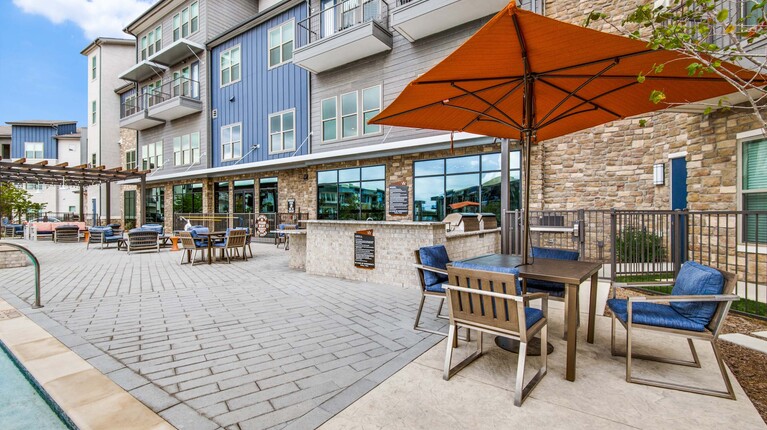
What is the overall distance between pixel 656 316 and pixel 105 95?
32.5 metres

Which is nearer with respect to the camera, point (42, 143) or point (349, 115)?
point (349, 115)

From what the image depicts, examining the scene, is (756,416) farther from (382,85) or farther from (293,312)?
(382,85)

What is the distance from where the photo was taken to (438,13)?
391 inches

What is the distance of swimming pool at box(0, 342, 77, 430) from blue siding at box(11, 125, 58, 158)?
144 feet

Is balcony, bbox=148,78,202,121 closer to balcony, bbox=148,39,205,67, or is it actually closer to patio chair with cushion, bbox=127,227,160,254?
balcony, bbox=148,39,205,67

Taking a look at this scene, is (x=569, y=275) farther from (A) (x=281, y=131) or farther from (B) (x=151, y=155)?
(B) (x=151, y=155)

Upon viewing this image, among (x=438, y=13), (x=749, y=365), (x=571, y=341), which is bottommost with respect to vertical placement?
(x=749, y=365)

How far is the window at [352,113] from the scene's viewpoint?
12426 millimetres

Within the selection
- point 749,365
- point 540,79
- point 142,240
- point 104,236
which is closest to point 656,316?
point 749,365

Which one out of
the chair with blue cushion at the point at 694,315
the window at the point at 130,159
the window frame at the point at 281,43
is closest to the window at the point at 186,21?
the window frame at the point at 281,43

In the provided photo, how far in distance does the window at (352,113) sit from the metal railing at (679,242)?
6910mm

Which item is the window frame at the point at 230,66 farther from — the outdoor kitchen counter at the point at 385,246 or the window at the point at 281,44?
the outdoor kitchen counter at the point at 385,246

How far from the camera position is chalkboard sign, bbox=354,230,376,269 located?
6.45 metres

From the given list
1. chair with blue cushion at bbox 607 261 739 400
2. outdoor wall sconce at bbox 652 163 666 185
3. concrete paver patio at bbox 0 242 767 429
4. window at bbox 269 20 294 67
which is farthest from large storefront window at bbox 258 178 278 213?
chair with blue cushion at bbox 607 261 739 400
